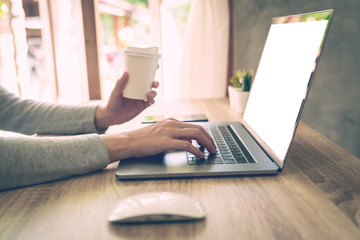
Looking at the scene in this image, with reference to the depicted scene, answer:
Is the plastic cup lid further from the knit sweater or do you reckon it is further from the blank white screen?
the blank white screen

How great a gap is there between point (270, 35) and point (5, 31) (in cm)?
173

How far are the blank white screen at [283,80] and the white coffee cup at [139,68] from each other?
0.31 metres

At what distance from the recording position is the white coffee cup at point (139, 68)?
699 millimetres

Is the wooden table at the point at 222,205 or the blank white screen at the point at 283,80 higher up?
the blank white screen at the point at 283,80

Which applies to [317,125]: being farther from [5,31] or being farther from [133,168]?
[5,31]

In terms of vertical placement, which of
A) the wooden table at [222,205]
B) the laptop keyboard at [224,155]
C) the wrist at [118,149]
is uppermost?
the wrist at [118,149]

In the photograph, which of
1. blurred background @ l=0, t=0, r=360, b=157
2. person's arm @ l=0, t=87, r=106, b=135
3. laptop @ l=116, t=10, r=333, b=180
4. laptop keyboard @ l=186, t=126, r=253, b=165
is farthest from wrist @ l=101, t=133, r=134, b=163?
blurred background @ l=0, t=0, r=360, b=157

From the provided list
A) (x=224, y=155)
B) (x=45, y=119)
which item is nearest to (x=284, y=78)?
(x=224, y=155)

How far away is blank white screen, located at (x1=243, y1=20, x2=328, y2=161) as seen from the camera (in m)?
0.58

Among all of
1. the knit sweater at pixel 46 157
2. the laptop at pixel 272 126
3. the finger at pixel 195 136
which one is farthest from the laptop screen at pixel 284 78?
the knit sweater at pixel 46 157

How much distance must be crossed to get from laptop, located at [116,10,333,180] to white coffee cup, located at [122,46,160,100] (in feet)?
0.59

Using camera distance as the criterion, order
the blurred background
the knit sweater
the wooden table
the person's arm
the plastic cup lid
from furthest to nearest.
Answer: the blurred background < the person's arm < the plastic cup lid < the knit sweater < the wooden table

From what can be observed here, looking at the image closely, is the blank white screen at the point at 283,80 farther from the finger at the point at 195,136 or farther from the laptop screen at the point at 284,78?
the finger at the point at 195,136

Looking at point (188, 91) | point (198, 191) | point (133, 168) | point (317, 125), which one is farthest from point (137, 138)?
point (188, 91)
